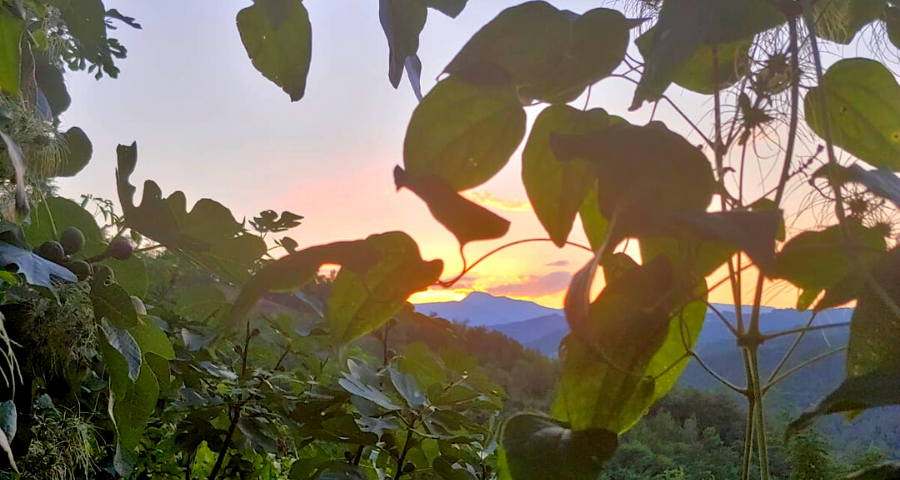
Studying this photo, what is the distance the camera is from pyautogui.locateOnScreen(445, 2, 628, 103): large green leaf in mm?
308

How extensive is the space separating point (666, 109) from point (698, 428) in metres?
0.48

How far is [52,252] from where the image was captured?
474 millimetres

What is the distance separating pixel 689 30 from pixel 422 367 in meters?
0.49

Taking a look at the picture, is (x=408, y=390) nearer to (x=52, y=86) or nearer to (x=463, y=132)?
(x=463, y=132)

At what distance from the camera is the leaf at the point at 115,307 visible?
17.6 inches

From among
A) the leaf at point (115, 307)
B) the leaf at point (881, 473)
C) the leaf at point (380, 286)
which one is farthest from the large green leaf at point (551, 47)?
the leaf at point (115, 307)

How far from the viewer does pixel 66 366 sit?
542mm

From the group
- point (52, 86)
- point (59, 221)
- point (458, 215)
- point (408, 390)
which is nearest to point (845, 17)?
point (458, 215)

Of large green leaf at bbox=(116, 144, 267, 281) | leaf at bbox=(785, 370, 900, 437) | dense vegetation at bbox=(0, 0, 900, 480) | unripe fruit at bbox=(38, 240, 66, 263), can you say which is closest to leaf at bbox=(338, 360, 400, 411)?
dense vegetation at bbox=(0, 0, 900, 480)

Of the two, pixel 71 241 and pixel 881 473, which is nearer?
pixel 881 473

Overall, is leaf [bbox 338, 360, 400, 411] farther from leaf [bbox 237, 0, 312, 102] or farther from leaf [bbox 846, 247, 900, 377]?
leaf [bbox 846, 247, 900, 377]

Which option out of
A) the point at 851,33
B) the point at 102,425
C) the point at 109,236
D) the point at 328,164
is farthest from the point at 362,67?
the point at 851,33

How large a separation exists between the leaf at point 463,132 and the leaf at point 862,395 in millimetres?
174

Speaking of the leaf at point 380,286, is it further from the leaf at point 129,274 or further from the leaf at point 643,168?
the leaf at point 129,274
